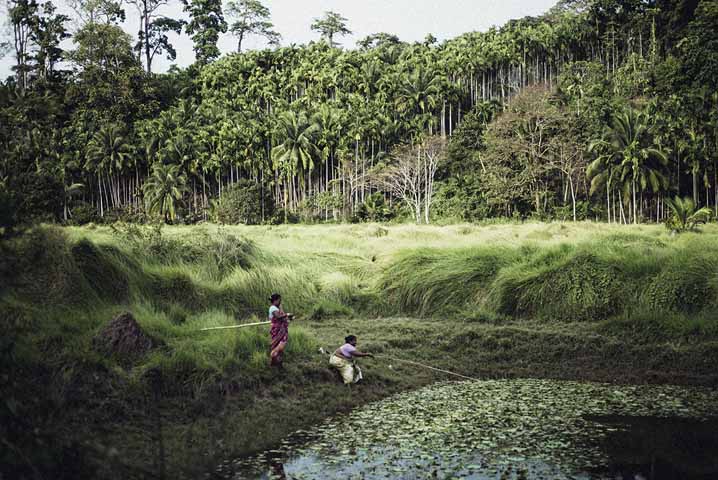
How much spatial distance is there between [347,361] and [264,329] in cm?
180

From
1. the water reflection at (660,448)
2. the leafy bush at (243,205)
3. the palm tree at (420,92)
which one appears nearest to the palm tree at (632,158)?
the palm tree at (420,92)

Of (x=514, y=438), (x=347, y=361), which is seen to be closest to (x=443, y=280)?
(x=347, y=361)

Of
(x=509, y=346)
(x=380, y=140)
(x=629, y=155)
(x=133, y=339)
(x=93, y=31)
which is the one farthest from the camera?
(x=93, y=31)

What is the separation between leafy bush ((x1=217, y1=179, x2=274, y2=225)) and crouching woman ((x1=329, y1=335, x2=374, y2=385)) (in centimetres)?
4169

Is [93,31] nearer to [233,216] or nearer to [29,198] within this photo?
[233,216]

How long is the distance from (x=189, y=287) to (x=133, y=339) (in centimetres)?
456

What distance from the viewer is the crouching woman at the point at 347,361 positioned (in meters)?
8.59

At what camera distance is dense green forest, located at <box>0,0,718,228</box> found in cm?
4412

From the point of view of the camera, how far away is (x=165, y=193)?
51562 millimetres

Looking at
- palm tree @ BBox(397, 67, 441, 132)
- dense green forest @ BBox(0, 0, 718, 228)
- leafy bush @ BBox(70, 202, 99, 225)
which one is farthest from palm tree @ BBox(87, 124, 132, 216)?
palm tree @ BBox(397, 67, 441, 132)

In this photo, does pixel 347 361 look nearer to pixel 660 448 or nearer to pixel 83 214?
pixel 660 448

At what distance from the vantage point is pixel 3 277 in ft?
15.8

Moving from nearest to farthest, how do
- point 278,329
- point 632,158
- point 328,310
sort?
point 278,329 → point 328,310 → point 632,158

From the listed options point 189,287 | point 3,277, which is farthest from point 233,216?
point 3,277
